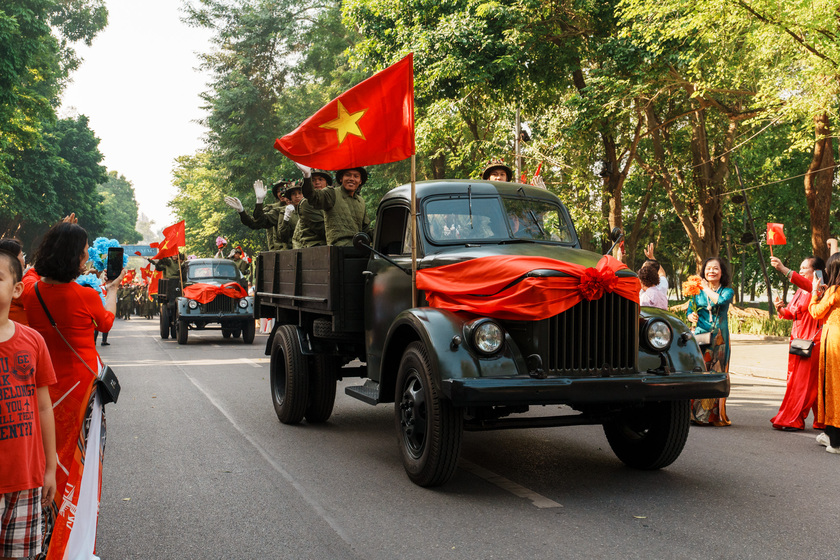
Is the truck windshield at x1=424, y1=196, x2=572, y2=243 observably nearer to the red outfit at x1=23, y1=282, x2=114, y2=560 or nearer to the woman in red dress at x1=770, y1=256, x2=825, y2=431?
the woman in red dress at x1=770, y1=256, x2=825, y2=431

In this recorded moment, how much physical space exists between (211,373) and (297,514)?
29.1 feet

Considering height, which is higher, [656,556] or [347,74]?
[347,74]

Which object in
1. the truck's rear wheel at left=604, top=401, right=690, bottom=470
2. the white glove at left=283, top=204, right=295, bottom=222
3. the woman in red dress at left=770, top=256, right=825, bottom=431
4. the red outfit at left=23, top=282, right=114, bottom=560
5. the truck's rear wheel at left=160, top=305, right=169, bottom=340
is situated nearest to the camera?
the red outfit at left=23, top=282, right=114, bottom=560

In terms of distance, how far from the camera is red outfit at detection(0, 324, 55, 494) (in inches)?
116

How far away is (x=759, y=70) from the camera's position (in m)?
17.6

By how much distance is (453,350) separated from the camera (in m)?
5.35

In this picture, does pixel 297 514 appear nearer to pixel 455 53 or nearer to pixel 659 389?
pixel 659 389

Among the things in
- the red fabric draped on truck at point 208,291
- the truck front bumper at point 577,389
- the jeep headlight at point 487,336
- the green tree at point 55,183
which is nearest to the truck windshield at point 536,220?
the jeep headlight at point 487,336

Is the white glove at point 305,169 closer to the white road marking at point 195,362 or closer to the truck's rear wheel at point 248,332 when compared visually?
the white road marking at point 195,362

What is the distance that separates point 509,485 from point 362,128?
126 inches

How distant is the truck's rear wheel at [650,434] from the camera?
236 inches

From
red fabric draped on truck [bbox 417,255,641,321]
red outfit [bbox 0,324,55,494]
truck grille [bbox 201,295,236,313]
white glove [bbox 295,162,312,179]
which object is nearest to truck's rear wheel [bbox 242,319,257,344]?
truck grille [bbox 201,295,236,313]

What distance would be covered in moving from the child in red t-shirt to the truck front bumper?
261 cm

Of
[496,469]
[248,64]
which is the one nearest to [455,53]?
[496,469]
